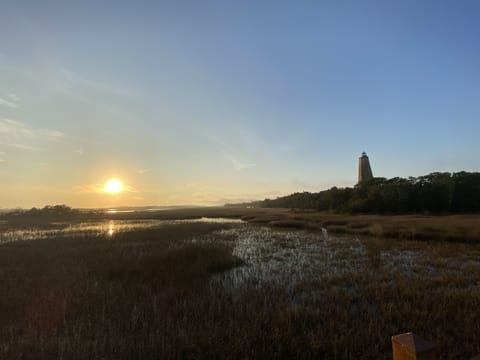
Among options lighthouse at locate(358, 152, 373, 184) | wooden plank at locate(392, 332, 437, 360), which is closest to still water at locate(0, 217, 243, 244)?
wooden plank at locate(392, 332, 437, 360)

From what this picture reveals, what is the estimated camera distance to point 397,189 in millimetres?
57656

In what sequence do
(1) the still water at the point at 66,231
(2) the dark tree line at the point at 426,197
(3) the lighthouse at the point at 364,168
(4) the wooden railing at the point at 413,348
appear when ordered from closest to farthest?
(4) the wooden railing at the point at 413,348, (1) the still water at the point at 66,231, (2) the dark tree line at the point at 426,197, (3) the lighthouse at the point at 364,168

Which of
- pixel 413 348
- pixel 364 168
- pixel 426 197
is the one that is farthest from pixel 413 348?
pixel 364 168

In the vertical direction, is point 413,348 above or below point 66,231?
above

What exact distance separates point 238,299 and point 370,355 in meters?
4.26

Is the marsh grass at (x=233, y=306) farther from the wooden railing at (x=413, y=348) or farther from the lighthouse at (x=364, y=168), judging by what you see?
the lighthouse at (x=364, y=168)

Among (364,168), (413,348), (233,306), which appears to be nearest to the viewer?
(413,348)

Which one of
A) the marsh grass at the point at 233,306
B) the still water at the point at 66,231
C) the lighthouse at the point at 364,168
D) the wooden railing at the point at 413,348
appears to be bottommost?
the marsh grass at the point at 233,306

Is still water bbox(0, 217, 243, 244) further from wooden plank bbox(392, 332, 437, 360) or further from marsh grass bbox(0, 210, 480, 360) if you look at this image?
wooden plank bbox(392, 332, 437, 360)

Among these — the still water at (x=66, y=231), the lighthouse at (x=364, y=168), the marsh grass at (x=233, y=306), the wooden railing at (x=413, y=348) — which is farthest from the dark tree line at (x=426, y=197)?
the wooden railing at (x=413, y=348)

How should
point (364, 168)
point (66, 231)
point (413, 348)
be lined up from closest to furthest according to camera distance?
point (413, 348)
point (66, 231)
point (364, 168)

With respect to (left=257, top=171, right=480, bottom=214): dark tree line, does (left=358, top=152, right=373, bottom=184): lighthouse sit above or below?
above

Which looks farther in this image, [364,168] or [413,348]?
[364,168]

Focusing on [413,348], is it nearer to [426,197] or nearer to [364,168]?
[426,197]
